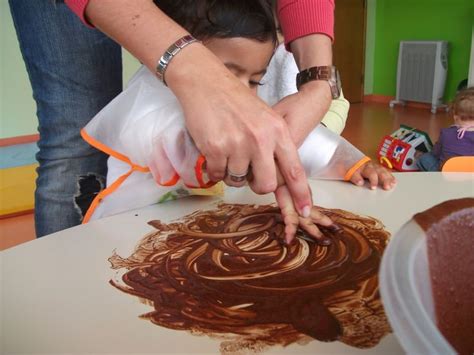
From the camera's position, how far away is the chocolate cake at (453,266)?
298 mm

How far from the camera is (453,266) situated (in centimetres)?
Result: 32

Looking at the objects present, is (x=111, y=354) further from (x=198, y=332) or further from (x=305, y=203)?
(x=305, y=203)

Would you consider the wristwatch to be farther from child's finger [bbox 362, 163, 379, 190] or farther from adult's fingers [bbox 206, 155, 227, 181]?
adult's fingers [bbox 206, 155, 227, 181]

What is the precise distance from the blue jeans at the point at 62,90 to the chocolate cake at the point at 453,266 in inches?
33.1

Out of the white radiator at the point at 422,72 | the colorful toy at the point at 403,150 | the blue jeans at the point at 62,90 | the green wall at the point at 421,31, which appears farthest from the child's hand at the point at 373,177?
the green wall at the point at 421,31

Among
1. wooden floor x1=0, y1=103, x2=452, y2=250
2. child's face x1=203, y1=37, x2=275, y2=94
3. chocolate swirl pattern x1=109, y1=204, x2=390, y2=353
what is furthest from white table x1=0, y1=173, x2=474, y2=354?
wooden floor x1=0, y1=103, x2=452, y2=250

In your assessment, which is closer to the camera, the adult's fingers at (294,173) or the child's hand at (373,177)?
the adult's fingers at (294,173)

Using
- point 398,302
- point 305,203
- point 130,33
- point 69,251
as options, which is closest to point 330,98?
point 305,203

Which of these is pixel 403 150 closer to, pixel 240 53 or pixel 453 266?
pixel 240 53

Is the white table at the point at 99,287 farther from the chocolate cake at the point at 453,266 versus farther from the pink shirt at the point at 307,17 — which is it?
the pink shirt at the point at 307,17

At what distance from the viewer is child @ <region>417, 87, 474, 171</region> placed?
2.53m

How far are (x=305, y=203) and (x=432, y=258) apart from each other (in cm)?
33

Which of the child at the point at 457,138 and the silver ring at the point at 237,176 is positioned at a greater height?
the silver ring at the point at 237,176

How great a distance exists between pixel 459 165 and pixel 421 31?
4.90m
